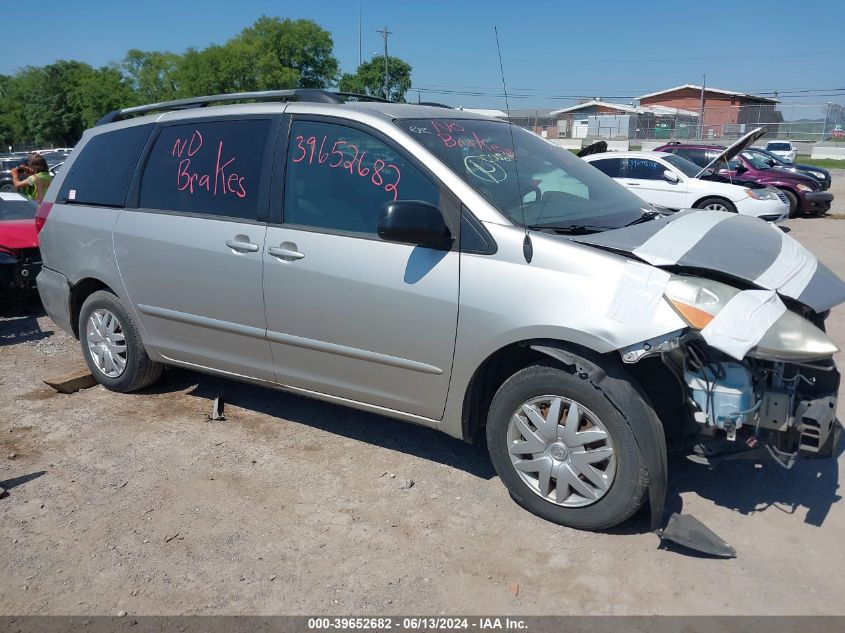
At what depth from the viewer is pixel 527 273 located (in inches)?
128

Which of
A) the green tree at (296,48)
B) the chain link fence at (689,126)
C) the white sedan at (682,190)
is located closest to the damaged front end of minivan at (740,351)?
the white sedan at (682,190)

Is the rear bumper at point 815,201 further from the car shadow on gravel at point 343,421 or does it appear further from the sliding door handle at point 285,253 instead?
the sliding door handle at point 285,253

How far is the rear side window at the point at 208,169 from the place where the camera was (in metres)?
4.18

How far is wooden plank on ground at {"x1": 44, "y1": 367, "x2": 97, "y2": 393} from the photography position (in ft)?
17.1

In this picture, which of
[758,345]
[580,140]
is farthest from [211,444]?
[580,140]

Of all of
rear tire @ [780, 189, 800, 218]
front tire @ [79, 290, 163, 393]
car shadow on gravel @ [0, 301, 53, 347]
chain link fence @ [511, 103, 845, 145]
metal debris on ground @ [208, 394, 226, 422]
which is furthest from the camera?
chain link fence @ [511, 103, 845, 145]

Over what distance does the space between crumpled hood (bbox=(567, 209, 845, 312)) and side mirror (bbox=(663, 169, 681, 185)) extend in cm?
943

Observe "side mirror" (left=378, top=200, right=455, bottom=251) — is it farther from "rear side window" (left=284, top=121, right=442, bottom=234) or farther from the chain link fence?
the chain link fence

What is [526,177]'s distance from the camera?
12.8ft

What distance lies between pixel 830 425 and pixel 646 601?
1085 millimetres

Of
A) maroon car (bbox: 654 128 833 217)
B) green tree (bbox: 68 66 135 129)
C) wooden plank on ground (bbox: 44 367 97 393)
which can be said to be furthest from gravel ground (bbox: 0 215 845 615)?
green tree (bbox: 68 66 135 129)

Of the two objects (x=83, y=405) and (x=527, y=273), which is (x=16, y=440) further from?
(x=527, y=273)

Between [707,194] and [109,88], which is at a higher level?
[109,88]

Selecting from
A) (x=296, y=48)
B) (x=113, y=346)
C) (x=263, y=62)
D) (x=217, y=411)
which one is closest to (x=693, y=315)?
(x=217, y=411)
